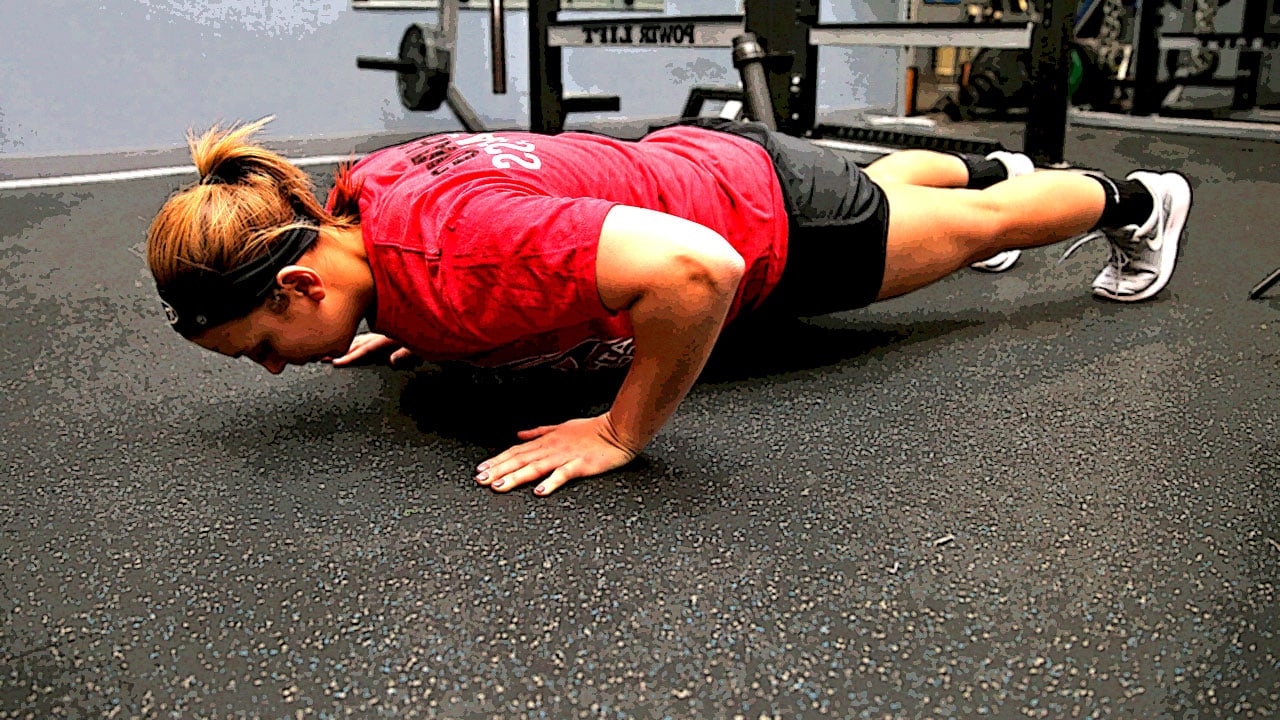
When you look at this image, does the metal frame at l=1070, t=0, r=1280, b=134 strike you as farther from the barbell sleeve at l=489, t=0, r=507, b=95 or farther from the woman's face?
the woman's face

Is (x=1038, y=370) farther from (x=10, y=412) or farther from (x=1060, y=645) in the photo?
(x=10, y=412)

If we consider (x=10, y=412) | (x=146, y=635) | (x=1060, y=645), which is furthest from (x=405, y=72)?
(x=1060, y=645)

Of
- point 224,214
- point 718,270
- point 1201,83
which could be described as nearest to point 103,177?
point 224,214

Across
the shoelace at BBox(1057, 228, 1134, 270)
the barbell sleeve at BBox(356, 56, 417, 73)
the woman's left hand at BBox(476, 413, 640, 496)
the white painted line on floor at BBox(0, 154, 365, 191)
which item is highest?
the barbell sleeve at BBox(356, 56, 417, 73)

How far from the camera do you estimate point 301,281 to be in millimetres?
796

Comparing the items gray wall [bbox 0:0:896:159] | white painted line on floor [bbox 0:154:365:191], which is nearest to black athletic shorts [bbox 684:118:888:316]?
white painted line on floor [bbox 0:154:365:191]

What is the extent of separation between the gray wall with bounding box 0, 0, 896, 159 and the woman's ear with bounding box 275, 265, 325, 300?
2.20 metres

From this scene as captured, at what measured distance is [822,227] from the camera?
104 cm

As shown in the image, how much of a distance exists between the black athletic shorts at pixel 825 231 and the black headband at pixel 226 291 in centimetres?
52

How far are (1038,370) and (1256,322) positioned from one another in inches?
14.7

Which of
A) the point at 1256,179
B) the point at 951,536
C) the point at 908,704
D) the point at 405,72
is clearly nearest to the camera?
the point at 908,704

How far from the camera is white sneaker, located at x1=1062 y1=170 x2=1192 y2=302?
1316mm

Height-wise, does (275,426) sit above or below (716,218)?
below

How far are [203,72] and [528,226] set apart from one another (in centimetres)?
236
